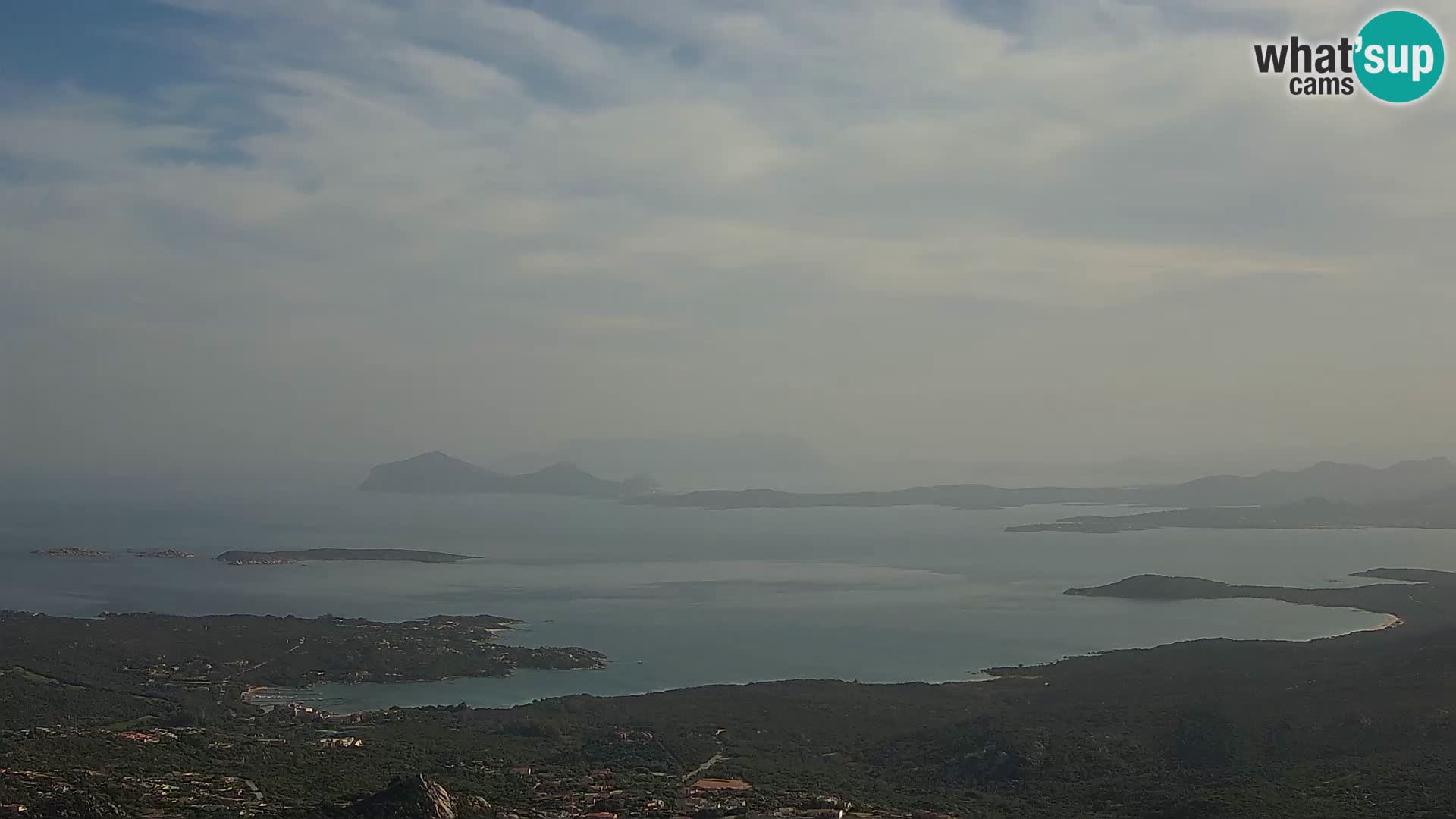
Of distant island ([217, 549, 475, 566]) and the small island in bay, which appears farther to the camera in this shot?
the small island in bay

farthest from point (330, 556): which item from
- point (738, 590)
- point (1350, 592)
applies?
point (1350, 592)

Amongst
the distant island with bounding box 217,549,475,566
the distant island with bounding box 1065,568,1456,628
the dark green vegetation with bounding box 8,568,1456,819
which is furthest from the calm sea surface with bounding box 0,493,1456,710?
the dark green vegetation with bounding box 8,568,1456,819

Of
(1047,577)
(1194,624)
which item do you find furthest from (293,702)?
(1047,577)

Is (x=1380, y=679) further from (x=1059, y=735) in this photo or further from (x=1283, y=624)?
(x=1283, y=624)

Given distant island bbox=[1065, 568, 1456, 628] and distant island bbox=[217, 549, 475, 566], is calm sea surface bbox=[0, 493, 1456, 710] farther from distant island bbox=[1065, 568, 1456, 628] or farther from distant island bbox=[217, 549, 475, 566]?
distant island bbox=[217, 549, 475, 566]

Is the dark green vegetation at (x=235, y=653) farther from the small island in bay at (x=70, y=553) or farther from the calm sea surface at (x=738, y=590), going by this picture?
the small island in bay at (x=70, y=553)
